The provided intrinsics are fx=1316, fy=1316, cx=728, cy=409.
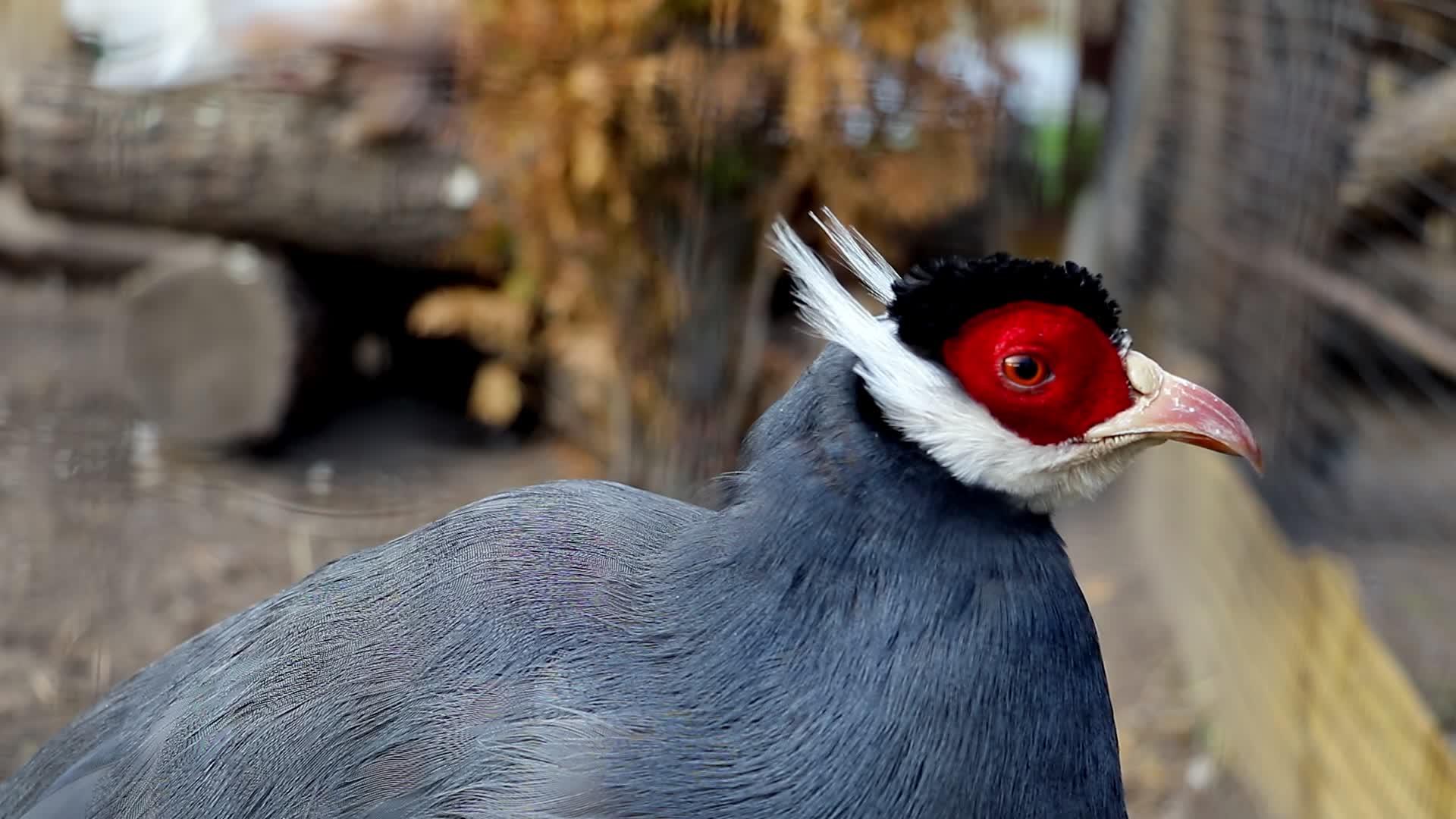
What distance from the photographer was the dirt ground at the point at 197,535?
348cm

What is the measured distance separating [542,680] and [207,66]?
4014 millimetres

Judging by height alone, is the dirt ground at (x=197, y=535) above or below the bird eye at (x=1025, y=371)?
below

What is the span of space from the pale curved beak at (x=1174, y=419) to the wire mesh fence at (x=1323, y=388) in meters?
1.36

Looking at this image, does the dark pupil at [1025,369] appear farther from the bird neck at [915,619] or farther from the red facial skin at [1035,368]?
the bird neck at [915,619]

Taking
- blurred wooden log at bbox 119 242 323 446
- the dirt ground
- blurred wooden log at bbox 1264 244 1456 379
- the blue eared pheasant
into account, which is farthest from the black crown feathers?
blurred wooden log at bbox 119 242 323 446

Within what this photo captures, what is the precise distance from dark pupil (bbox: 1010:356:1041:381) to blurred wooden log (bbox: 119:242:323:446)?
3689mm

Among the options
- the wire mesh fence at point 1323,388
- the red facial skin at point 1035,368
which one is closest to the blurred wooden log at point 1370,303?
the wire mesh fence at point 1323,388

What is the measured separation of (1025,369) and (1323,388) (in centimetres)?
306

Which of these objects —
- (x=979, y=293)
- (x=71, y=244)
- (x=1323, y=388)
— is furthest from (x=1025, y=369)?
(x=71, y=244)

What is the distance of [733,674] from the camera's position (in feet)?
4.93

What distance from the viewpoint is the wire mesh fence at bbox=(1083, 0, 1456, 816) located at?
311 centimetres

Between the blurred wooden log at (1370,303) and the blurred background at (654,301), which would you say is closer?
the blurred wooden log at (1370,303)

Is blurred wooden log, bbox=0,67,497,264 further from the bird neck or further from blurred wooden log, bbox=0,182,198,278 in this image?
the bird neck

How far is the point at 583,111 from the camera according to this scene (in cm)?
365
